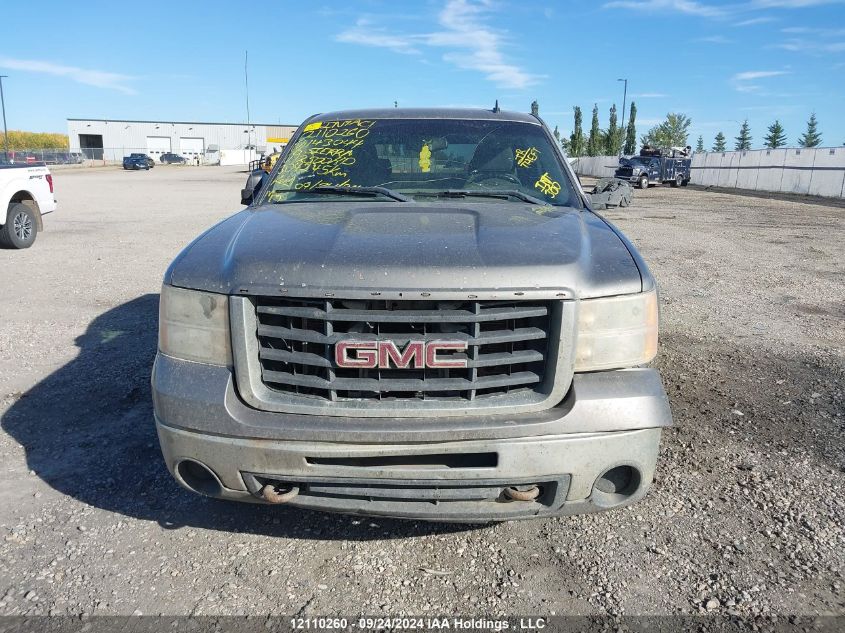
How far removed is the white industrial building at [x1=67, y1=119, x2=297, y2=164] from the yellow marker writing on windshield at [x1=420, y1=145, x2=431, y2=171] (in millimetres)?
93337

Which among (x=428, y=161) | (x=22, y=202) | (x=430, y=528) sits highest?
(x=428, y=161)

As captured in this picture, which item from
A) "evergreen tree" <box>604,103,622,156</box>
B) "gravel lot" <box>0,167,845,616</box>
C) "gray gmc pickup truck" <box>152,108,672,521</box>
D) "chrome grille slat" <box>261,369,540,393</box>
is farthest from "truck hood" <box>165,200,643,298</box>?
"evergreen tree" <box>604,103,622,156</box>

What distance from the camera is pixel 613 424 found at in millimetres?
2350

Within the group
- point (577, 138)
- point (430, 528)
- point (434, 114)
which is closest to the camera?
point (430, 528)

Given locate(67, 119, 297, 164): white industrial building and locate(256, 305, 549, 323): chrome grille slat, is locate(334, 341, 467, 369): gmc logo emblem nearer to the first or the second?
locate(256, 305, 549, 323): chrome grille slat

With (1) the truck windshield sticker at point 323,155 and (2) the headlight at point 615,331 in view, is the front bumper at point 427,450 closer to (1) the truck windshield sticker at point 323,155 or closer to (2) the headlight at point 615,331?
(2) the headlight at point 615,331

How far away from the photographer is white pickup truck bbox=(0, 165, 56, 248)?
1071 cm

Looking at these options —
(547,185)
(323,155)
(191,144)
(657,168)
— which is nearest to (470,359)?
(547,185)

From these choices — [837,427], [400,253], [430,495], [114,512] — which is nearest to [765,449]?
[837,427]

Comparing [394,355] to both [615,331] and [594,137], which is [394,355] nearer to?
[615,331]

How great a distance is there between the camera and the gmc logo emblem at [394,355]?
2311mm

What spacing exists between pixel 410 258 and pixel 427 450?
2.25 feet

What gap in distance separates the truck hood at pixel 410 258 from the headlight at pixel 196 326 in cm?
5

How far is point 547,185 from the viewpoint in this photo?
371 centimetres
